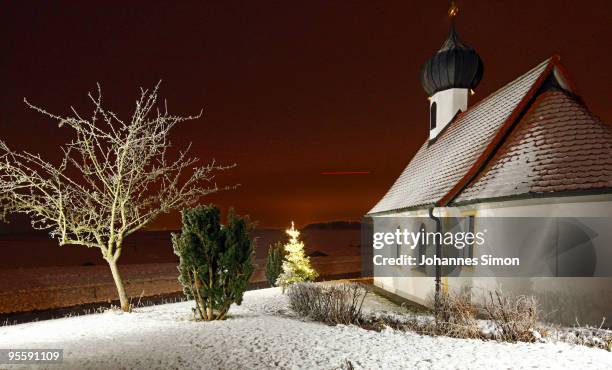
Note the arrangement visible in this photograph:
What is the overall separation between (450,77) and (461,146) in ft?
17.8

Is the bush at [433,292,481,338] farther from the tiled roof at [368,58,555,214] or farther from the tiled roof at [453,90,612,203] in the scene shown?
the tiled roof at [368,58,555,214]

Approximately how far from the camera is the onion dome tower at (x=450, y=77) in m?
18.2

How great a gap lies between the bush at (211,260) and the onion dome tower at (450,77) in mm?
11817

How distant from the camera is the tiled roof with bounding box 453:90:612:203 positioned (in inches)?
360

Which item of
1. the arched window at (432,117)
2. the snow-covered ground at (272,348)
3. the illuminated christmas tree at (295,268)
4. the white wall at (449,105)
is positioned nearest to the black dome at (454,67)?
the white wall at (449,105)

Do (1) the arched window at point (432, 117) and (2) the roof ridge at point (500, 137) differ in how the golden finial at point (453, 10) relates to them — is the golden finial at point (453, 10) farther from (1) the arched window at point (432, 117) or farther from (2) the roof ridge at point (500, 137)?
(2) the roof ridge at point (500, 137)

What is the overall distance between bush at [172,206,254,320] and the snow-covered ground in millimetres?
542

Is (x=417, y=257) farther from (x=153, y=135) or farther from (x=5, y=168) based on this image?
(x=5, y=168)

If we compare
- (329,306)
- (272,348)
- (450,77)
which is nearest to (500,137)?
(329,306)

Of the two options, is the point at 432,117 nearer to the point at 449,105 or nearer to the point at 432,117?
the point at 432,117

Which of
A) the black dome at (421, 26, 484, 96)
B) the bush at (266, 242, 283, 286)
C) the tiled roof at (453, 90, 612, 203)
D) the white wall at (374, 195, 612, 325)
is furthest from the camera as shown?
the bush at (266, 242, 283, 286)

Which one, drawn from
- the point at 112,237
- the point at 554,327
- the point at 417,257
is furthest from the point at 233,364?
the point at 417,257

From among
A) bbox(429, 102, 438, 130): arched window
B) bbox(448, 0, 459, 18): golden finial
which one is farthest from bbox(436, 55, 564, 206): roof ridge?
bbox(448, 0, 459, 18): golden finial

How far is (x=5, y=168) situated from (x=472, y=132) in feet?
43.4
